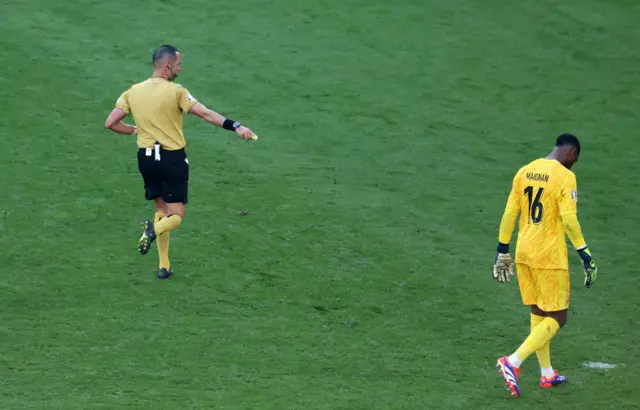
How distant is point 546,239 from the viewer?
29.1 feet

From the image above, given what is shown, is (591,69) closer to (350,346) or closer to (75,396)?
(350,346)

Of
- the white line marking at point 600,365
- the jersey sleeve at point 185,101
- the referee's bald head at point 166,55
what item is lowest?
the white line marking at point 600,365

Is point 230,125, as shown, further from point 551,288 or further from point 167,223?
point 551,288

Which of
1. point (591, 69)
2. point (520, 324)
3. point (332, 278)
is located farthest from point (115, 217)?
point (591, 69)

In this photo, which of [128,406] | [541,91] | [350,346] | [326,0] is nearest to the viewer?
[128,406]

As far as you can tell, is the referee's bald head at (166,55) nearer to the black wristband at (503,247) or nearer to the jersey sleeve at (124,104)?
the jersey sleeve at (124,104)

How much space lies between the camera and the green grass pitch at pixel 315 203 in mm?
9211

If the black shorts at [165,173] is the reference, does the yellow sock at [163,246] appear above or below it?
below

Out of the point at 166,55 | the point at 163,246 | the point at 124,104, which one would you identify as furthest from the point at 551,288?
the point at 124,104

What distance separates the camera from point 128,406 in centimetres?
829

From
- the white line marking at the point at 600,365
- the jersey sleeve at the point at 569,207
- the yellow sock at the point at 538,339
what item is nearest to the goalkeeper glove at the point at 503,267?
the yellow sock at the point at 538,339

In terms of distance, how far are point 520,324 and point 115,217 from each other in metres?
5.05

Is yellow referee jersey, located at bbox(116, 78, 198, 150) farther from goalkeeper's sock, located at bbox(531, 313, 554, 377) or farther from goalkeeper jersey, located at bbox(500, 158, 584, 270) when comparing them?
goalkeeper's sock, located at bbox(531, 313, 554, 377)

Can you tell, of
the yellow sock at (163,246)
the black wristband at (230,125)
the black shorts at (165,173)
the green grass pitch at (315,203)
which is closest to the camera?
the green grass pitch at (315,203)
